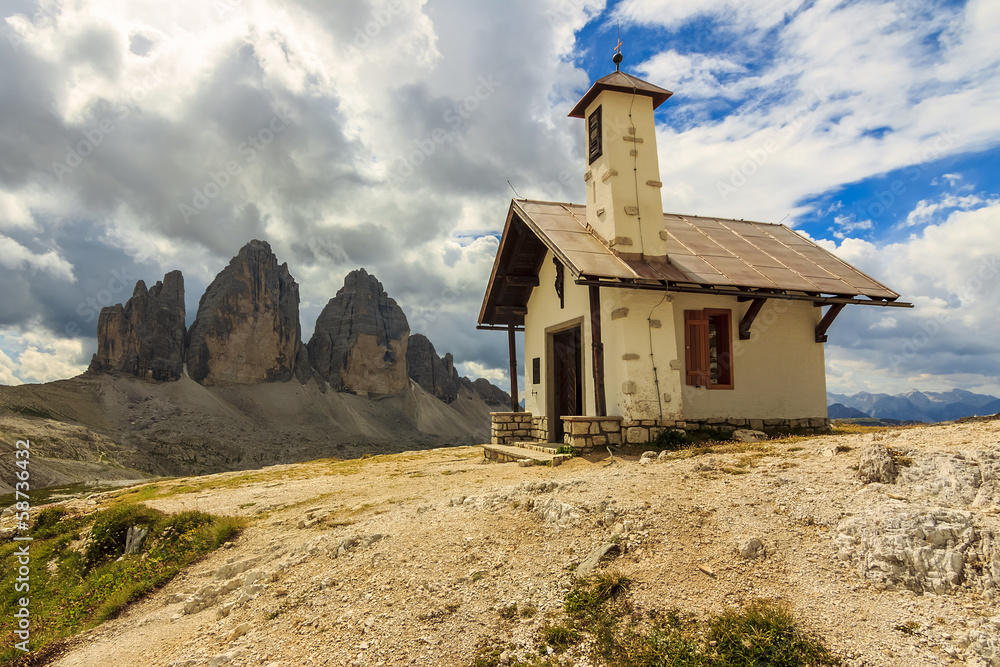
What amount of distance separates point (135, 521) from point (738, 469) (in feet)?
30.9

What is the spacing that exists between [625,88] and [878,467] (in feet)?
35.6

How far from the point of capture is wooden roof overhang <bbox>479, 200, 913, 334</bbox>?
11672 mm

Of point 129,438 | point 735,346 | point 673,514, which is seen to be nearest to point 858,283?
point 735,346

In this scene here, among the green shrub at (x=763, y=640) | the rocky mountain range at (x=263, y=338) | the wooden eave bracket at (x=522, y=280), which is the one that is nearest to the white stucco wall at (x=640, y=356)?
the wooden eave bracket at (x=522, y=280)

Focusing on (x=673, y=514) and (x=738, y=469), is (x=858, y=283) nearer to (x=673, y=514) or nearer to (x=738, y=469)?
(x=738, y=469)

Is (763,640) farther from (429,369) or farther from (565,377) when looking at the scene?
(429,369)

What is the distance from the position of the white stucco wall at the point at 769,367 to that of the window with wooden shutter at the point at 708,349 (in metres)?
0.14

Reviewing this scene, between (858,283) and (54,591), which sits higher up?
(858,283)

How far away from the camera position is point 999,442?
19.0 ft

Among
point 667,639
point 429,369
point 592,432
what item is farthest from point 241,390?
point 667,639

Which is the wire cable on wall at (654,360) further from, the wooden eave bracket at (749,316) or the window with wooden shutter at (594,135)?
the window with wooden shutter at (594,135)

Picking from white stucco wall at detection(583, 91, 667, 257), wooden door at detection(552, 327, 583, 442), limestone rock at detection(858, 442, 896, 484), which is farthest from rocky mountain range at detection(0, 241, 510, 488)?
limestone rock at detection(858, 442, 896, 484)

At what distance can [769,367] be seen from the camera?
13.4 m

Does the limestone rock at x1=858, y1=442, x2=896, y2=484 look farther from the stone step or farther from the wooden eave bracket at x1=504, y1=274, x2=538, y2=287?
the wooden eave bracket at x1=504, y1=274, x2=538, y2=287
